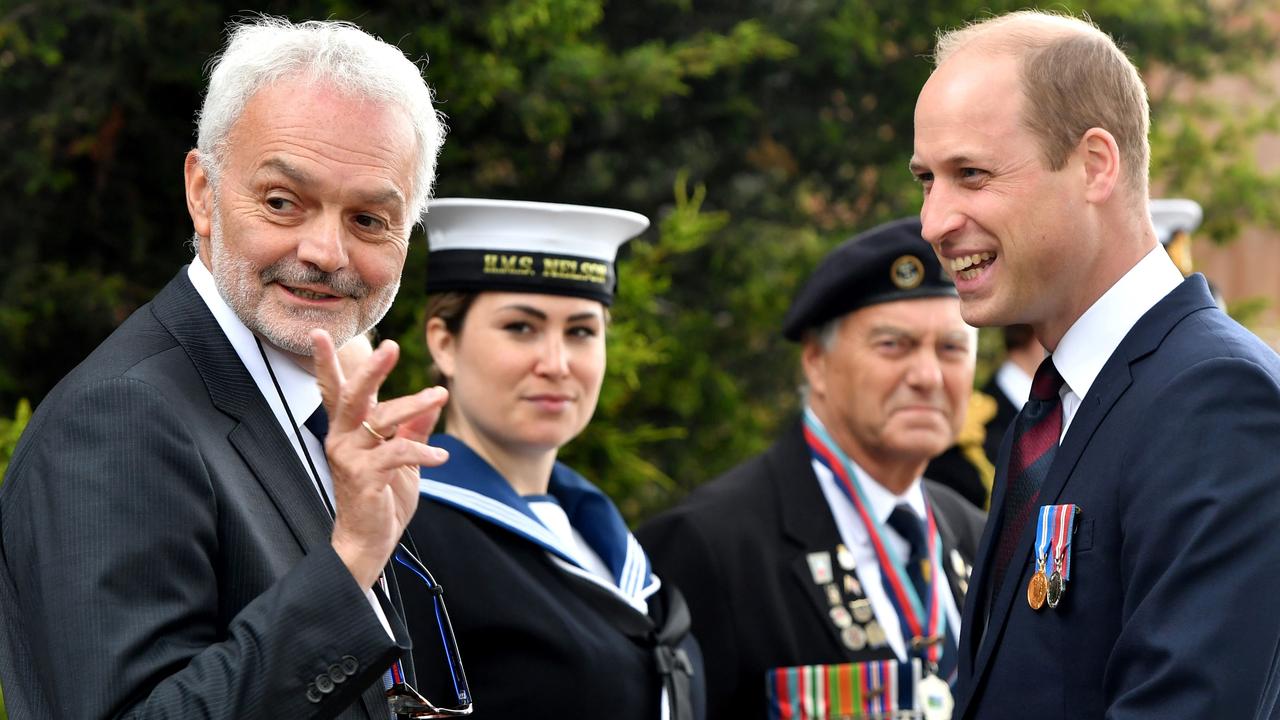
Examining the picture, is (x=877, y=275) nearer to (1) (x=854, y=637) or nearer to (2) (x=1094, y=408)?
(1) (x=854, y=637)

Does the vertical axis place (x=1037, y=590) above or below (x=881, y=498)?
below

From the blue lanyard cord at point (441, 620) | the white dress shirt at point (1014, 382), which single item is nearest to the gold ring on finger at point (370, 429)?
the blue lanyard cord at point (441, 620)

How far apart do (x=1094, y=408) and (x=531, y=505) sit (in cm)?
167

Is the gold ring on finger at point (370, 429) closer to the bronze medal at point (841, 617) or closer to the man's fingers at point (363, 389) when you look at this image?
the man's fingers at point (363, 389)

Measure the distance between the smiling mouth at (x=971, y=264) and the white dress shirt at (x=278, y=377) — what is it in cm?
128

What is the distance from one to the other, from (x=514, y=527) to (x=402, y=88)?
130 centimetres

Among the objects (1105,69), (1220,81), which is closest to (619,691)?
(1105,69)

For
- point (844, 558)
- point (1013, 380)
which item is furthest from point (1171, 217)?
point (844, 558)

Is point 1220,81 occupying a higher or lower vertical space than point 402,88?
higher

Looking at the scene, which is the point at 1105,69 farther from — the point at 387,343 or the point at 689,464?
the point at 689,464

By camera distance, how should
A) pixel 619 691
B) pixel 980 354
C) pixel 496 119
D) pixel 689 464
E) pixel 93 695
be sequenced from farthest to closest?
pixel 980 354 → pixel 689 464 → pixel 496 119 → pixel 619 691 → pixel 93 695

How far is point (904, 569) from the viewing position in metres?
4.33

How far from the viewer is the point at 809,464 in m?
4.45

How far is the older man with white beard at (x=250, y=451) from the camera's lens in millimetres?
2158
